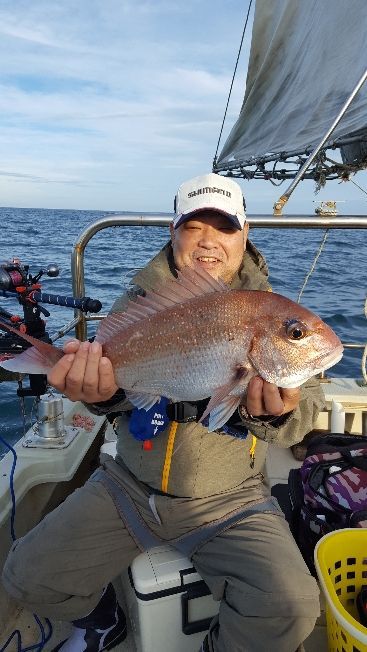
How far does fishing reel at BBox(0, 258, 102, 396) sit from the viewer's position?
3010 millimetres

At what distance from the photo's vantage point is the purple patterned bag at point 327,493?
2494 millimetres

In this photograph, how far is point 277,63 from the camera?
9523mm

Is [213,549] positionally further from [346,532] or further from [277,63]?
[277,63]

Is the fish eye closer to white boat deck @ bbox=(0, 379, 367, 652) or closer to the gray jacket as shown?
the gray jacket

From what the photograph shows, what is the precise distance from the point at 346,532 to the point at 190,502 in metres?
0.74

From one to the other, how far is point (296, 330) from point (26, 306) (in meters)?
1.94

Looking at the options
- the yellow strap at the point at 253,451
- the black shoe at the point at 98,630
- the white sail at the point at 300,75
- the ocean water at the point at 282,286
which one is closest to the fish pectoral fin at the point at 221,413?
the yellow strap at the point at 253,451

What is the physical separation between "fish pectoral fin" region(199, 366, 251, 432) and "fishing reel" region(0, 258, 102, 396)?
4.43 feet

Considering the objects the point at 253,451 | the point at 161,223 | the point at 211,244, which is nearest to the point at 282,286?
the point at 161,223

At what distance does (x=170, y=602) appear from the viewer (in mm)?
2182

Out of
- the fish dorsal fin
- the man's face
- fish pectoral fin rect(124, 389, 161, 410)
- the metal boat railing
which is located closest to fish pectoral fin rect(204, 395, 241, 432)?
fish pectoral fin rect(124, 389, 161, 410)

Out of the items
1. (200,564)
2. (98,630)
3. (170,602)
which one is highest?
(200,564)

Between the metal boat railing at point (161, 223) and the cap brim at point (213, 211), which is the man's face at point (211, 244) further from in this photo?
the metal boat railing at point (161, 223)

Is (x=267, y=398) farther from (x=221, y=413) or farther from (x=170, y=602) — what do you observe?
(x=170, y=602)
